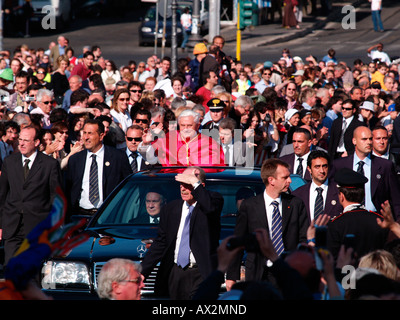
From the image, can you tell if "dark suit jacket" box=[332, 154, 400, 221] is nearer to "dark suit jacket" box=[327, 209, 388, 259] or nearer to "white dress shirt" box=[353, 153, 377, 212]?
"white dress shirt" box=[353, 153, 377, 212]

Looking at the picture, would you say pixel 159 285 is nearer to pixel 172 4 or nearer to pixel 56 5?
pixel 172 4

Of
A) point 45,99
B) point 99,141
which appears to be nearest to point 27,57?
point 45,99

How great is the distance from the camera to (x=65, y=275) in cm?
802

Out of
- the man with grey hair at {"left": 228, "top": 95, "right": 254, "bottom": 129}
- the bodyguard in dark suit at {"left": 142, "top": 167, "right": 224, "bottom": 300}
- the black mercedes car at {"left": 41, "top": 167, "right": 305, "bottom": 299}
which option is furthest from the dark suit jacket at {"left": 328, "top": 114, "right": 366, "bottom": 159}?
the bodyguard in dark suit at {"left": 142, "top": 167, "right": 224, "bottom": 300}

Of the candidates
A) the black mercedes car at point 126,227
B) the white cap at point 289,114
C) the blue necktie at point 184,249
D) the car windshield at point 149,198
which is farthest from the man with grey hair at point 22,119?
the blue necktie at point 184,249

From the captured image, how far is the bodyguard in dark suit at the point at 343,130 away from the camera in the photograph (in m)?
15.0

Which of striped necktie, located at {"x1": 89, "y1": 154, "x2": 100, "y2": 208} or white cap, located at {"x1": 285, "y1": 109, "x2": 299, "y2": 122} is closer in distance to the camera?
striped necktie, located at {"x1": 89, "y1": 154, "x2": 100, "y2": 208}

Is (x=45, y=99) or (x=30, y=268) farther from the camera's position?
(x=45, y=99)

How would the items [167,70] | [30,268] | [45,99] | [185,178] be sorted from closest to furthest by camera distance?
[30,268] < [185,178] < [45,99] < [167,70]

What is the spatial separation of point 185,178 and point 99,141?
3364 millimetres

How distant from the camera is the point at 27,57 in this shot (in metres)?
23.7

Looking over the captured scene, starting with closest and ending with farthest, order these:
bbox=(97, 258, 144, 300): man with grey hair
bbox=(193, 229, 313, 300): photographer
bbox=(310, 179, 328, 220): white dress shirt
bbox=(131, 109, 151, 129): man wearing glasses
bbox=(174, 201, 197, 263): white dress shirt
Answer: bbox=(193, 229, 313, 300): photographer, bbox=(97, 258, 144, 300): man with grey hair, bbox=(174, 201, 197, 263): white dress shirt, bbox=(310, 179, 328, 220): white dress shirt, bbox=(131, 109, 151, 129): man wearing glasses

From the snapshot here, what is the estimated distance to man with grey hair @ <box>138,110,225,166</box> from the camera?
1080 centimetres

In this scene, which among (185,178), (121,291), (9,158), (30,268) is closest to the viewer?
(30,268)
